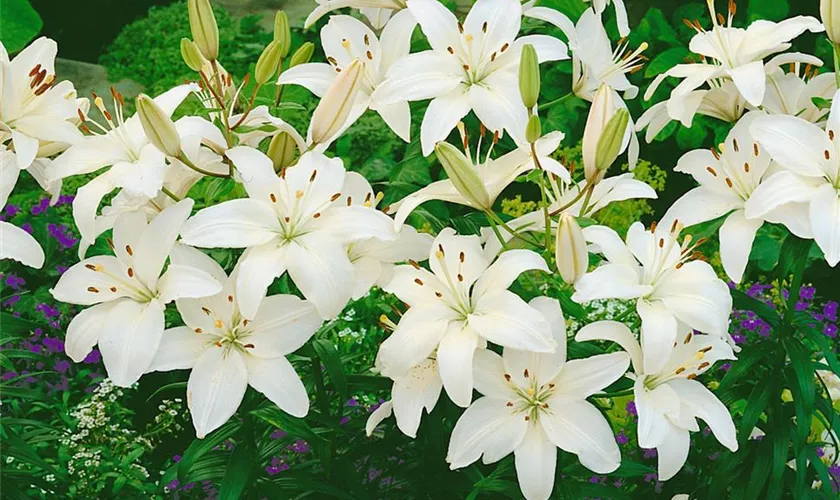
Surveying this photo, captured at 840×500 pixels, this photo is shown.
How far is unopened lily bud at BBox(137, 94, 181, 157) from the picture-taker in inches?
52.4

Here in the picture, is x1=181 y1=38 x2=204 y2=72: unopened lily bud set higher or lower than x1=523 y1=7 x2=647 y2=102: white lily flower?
higher

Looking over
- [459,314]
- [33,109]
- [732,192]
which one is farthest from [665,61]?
[33,109]

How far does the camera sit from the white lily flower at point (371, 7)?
1.71 m

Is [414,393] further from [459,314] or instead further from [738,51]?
[738,51]

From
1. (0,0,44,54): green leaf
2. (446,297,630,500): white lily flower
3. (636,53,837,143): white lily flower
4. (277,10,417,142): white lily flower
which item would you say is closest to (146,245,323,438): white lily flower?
(446,297,630,500): white lily flower

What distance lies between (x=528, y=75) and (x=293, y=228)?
35 cm

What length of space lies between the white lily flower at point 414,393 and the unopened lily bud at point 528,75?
36 cm

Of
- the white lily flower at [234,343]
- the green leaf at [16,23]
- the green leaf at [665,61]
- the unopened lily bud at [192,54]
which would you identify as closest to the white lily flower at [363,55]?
the unopened lily bud at [192,54]

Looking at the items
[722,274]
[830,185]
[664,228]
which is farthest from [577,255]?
[722,274]

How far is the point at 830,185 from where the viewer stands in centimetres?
146

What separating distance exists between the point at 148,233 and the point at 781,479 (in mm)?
1006

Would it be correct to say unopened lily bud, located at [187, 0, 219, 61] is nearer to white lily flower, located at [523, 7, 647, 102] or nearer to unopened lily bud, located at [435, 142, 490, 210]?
unopened lily bud, located at [435, 142, 490, 210]

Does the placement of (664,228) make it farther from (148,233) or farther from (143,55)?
(143,55)

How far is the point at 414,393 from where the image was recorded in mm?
1402
